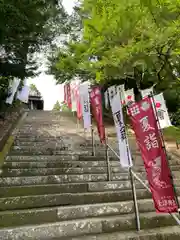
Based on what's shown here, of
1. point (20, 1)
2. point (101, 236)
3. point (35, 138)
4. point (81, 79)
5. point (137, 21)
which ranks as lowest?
point (101, 236)

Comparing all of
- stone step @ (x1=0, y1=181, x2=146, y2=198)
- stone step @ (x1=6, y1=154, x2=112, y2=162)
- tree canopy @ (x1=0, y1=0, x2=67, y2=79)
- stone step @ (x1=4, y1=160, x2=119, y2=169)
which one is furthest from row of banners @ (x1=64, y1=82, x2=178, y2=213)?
tree canopy @ (x1=0, y1=0, x2=67, y2=79)

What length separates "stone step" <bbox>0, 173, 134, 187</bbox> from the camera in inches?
181

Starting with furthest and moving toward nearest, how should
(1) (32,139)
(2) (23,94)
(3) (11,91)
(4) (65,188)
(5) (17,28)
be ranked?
(2) (23,94) → (3) (11,91) → (1) (32,139) → (5) (17,28) → (4) (65,188)

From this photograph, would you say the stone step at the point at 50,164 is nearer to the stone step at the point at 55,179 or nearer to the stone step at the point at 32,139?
the stone step at the point at 55,179

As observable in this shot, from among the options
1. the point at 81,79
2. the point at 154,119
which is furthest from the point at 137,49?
the point at 81,79

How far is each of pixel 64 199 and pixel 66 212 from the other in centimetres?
38

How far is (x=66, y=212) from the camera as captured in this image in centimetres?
376

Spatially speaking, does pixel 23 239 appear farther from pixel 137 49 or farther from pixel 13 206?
pixel 137 49

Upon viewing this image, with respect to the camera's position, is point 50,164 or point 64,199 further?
point 50,164

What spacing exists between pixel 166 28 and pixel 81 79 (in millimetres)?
8373

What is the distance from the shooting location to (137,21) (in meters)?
5.31

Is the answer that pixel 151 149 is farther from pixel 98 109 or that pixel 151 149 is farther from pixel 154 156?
pixel 98 109

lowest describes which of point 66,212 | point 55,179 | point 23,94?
point 66,212

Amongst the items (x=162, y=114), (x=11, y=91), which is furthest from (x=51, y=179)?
(x=11, y=91)
